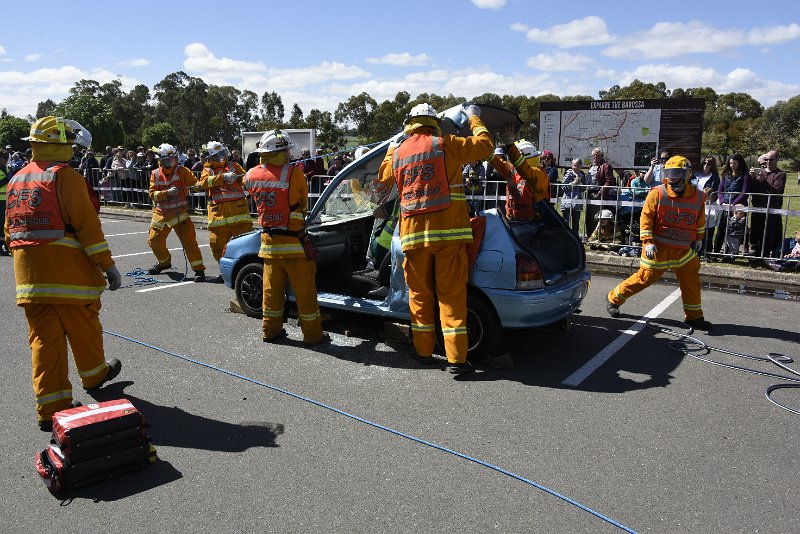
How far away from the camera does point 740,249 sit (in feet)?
32.2

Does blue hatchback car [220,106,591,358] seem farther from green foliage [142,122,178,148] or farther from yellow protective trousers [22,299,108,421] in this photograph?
green foliage [142,122,178,148]

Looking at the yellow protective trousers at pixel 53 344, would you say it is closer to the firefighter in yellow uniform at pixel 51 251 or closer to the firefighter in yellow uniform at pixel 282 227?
the firefighter in yellow uniform at pixel 51 251

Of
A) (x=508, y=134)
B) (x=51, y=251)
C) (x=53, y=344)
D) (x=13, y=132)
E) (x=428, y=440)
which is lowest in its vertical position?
(x=428, y=440)

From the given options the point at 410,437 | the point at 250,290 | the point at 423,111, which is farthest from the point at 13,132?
the point at 410,437

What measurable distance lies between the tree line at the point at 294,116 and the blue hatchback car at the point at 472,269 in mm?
9928

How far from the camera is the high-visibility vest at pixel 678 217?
244 inches

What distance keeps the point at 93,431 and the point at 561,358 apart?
371 cm

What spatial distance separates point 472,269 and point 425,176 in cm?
85

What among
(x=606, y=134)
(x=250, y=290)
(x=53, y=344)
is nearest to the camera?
(x=53, y=344)

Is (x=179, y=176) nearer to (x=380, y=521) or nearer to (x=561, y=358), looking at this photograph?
(x=561, y=358)

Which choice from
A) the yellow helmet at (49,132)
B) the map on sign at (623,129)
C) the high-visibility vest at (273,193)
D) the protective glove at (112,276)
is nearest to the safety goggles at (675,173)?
the high-visibility vest at (273,193)

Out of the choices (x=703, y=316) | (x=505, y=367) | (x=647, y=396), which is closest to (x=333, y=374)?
(x=505, y=367)

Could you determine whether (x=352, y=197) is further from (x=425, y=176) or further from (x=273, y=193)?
(x=425, y=176)

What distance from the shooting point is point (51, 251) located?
4133mm
